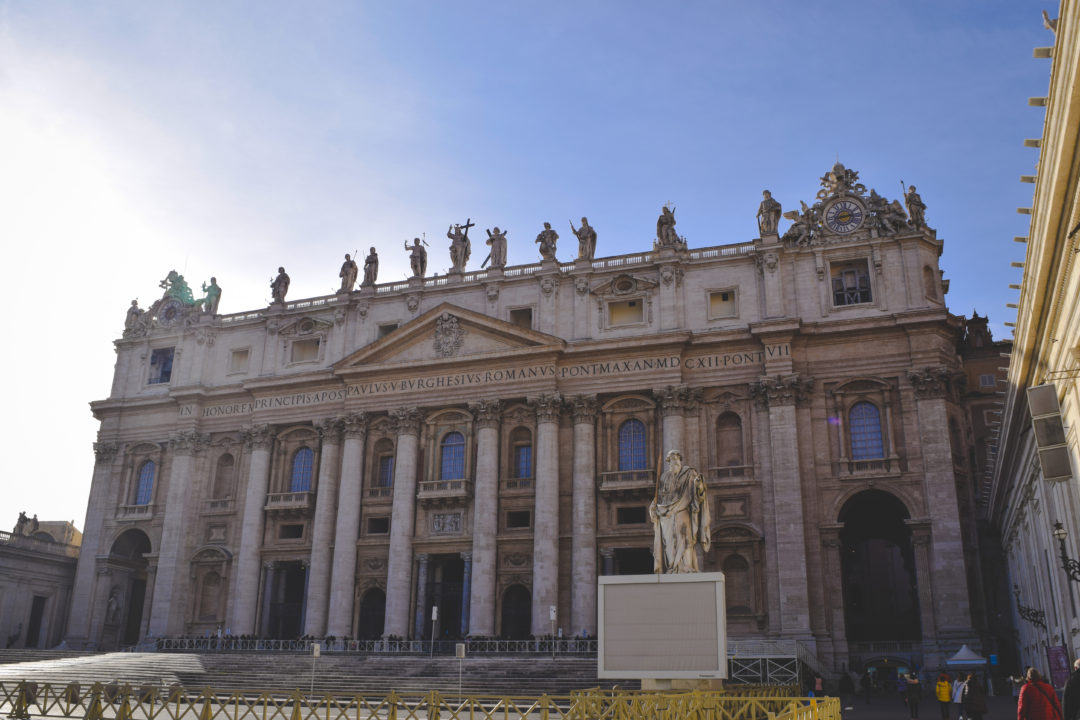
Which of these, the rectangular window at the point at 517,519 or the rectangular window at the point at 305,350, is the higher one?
the rectangular window at the point at 305,350

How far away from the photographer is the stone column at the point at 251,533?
47.6 m

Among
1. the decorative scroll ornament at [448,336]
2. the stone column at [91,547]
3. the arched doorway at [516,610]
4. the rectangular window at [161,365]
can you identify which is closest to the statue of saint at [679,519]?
the arched doorway at [516,610]

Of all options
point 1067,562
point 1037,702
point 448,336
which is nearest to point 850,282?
point 448,336

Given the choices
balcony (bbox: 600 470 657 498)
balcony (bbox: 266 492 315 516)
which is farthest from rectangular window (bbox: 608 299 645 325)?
balcony (bbox: 266 492 315 516)

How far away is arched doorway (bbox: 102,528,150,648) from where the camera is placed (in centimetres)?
5250

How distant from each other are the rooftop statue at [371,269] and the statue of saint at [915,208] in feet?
90.9

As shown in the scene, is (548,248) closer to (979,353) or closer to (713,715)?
(979,353)

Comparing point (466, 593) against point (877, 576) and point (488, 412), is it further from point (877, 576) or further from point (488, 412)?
→ point (877, 576)

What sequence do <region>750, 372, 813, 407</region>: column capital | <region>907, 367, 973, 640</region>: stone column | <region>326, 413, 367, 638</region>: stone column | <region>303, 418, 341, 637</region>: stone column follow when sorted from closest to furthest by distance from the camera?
<region>907, 367, 973, 640</region>: stone column → <region>750, 372, 813, 407</region>: column capital → <region>326, 413, 367, 638</region>: stone column → <region>303, 418, 341, 637</region>: stone column

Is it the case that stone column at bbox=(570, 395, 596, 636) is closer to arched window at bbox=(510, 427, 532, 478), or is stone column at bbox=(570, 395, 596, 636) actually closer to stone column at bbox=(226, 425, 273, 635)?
arched window at bbox=(510, 427, 532, 478)

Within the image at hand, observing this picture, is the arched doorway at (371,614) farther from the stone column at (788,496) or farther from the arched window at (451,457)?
the stone column at (788,496)

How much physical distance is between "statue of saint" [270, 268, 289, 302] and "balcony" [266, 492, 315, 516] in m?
11.8

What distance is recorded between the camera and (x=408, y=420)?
47.8m

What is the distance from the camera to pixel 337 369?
49.8 metres
